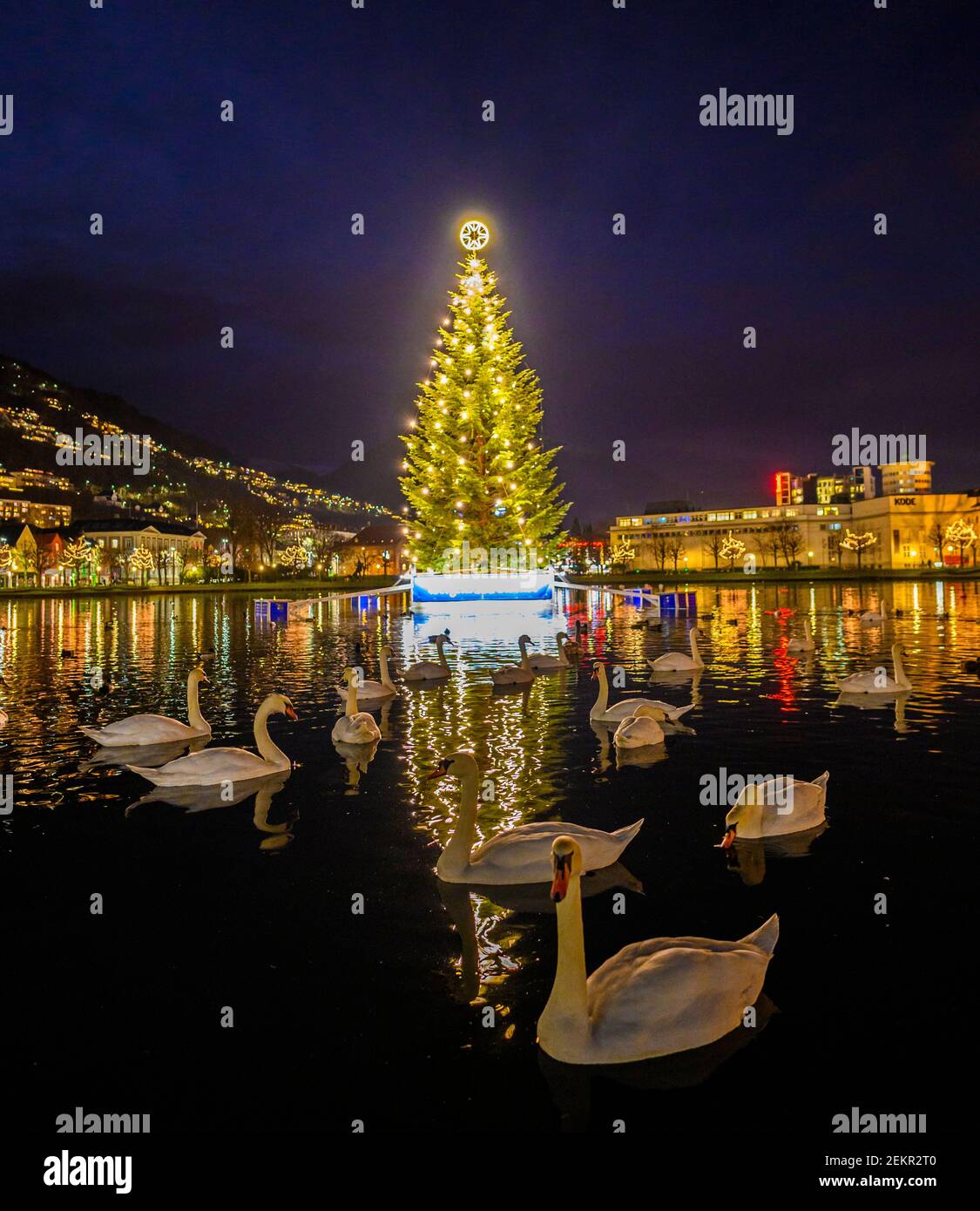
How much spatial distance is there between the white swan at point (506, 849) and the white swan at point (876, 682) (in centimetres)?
995

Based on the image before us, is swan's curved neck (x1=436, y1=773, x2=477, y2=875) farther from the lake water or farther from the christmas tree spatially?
the christmas tree

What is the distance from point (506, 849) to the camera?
6.88 metres

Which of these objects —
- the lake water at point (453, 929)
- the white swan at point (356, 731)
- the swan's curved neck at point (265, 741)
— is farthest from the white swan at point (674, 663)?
the swan's curved neck at point (265, 741)

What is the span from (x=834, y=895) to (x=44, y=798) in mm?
8410

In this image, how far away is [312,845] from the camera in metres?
7.89

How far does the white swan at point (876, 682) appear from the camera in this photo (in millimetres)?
15383

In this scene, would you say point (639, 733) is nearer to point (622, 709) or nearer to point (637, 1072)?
point (622, 709)

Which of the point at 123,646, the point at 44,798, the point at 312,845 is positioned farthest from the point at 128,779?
the point at 123,646

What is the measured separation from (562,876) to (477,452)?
45.0 metres

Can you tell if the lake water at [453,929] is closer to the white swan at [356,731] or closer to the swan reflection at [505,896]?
the swan reflection at [505,896]

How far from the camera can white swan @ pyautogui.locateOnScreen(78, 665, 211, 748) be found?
12148 millimetres

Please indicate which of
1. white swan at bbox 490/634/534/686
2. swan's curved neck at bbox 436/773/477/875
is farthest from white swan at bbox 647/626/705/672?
swan's curved neck at bbox 436/773/477/875

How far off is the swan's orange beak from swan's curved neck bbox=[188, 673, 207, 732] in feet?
30.3

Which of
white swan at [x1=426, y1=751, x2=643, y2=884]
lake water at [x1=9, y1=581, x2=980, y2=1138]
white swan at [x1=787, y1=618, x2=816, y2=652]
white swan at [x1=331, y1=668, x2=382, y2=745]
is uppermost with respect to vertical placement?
white swan at [x1=787, y1=618, x2=816, y2=652]
